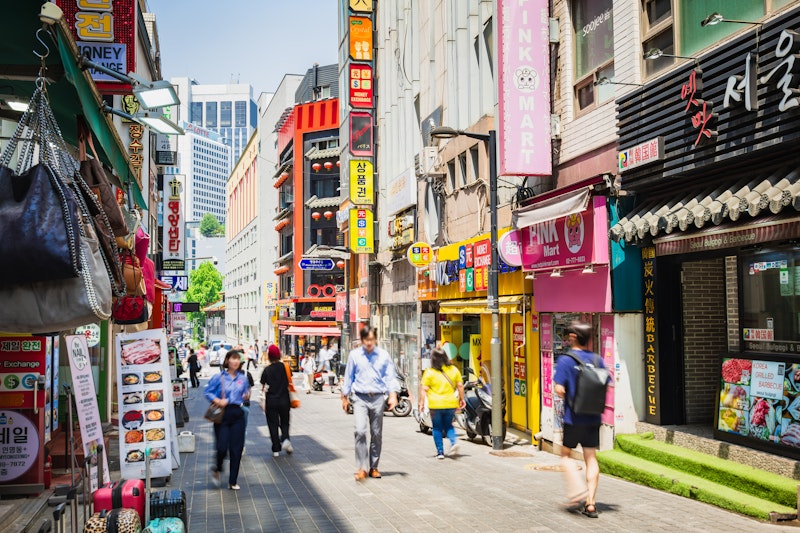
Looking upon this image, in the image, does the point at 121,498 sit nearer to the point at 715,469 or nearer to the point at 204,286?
the point at 715,469

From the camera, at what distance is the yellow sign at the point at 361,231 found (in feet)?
114

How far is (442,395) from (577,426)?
5.30 meters

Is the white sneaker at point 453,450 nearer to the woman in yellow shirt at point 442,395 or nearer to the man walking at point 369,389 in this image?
the woman in yellow shirt at point 442,395

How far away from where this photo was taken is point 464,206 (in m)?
22.1

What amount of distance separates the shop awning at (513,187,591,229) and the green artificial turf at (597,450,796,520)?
13.0ft

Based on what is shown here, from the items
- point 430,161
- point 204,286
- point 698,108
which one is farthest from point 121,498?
point 204,286

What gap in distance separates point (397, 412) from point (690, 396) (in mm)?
12208

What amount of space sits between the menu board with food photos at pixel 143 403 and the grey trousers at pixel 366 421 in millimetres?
2662

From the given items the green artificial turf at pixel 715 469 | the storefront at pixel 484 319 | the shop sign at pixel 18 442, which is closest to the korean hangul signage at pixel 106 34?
the shop sign at pixel 18 442

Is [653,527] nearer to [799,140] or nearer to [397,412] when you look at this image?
[799,140]

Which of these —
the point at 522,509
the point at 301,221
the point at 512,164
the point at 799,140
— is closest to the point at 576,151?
the point at 512,164

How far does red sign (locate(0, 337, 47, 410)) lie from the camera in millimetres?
11227

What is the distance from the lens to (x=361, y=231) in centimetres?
3475

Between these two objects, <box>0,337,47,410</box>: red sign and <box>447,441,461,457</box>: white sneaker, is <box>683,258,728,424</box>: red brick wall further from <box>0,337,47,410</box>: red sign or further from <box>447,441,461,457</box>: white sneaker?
<box>0,337,47,410</box>: red sign
